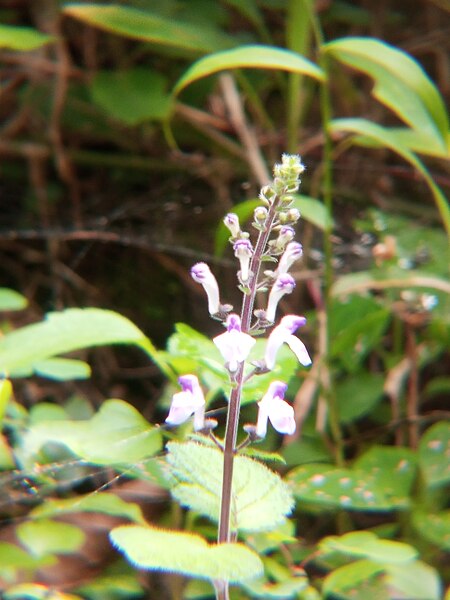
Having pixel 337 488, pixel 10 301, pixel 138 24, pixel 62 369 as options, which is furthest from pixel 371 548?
pixel 138 24

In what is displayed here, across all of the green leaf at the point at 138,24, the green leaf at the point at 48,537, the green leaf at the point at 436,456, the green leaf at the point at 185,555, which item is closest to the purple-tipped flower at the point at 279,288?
the green leaf at the point at 185,555

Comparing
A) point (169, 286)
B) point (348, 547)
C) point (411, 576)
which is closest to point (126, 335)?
point (348, 547)

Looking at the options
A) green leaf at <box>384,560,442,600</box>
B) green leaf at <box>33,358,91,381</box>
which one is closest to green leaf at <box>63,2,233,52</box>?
green leaf at <box>33,358,91,381</box>

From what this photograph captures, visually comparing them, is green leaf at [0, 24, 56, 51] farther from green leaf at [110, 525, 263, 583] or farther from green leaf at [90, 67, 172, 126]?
green leaf at [110, 525, 263, 583]

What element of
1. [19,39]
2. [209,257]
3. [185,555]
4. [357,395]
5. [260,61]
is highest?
[19,39]

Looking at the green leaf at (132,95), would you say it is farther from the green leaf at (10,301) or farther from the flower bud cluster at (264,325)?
the flower bud cluster at (264,325)

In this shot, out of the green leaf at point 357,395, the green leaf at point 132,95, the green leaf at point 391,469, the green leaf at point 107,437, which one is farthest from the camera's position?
the green leaf at point 132,95

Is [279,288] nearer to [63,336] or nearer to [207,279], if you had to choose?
[207,279]
